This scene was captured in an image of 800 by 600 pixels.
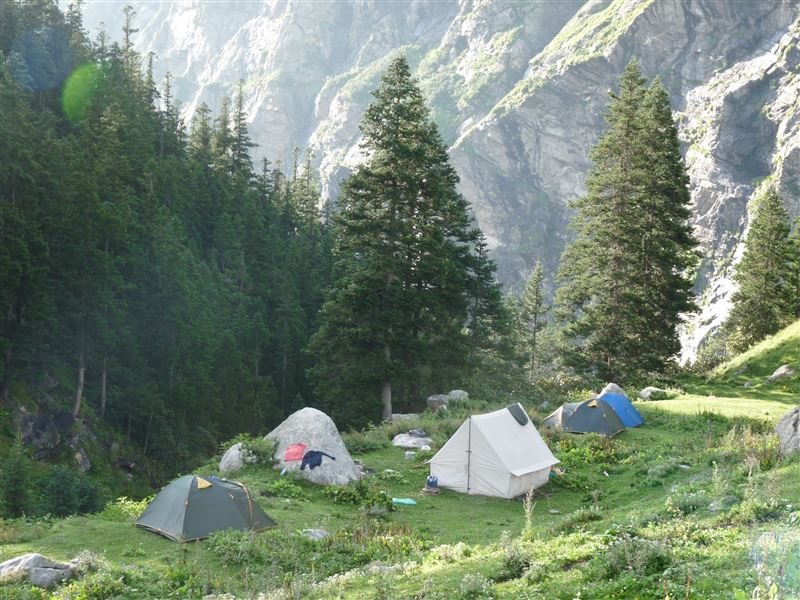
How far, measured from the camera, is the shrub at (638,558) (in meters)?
8.80

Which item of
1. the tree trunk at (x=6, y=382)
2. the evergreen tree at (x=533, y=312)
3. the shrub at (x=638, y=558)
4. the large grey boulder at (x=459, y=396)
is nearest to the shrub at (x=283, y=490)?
the shrub at (x=638, y=558)

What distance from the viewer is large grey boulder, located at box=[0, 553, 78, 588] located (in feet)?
38.2

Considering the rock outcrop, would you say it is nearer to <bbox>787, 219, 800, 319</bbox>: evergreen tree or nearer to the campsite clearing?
the campsite clearing

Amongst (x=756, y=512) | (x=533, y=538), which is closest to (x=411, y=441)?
(x=533, y=538)

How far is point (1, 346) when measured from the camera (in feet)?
112

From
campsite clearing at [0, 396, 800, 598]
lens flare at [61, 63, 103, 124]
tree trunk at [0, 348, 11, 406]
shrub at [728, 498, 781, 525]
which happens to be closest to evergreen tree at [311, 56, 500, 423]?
campsite clearing at [0, 396, 800, 598]

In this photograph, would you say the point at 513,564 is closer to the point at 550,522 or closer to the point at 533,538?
the point at 533,538

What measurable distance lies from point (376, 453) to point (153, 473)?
23642 mm

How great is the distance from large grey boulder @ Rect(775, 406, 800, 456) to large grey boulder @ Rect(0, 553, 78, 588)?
51.0 ft

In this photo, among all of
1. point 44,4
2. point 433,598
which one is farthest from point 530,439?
point 44,4

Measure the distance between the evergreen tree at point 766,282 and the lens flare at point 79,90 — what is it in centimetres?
5374

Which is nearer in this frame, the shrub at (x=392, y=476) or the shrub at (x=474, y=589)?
the shrub at (x=474, y=589)

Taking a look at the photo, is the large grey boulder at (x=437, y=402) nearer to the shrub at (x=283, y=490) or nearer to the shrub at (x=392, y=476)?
the shrub at (x=392, y=476)

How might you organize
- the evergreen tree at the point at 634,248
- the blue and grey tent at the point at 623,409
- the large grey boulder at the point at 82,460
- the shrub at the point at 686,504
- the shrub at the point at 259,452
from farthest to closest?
the evergreen tree at the point at 634,248 < the large grey boulder at the point at 82,460 < the blue and grey tent at the point at 623,409 < the shrub at the point at 259,452 < the shrub at the point at 686,504
